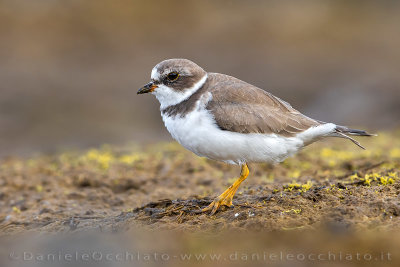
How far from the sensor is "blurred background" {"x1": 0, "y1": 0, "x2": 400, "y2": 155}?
17.0m

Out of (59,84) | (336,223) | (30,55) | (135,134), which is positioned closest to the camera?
(336,223)

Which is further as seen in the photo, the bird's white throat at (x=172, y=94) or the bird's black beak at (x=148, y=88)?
the bird's black beak at (x=148, y=88)

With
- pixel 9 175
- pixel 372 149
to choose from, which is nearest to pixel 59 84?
pixel 9 175

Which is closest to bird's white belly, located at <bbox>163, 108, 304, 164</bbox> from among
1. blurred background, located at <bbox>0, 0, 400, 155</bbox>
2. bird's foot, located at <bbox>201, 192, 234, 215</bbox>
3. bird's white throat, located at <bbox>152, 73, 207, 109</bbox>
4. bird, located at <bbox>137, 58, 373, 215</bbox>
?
bird, located at <bbox>137, 58, 373, 215</bbox>

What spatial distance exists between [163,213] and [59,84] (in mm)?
13387

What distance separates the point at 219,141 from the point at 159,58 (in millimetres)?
14825

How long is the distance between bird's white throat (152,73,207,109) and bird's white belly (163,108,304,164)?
24cm

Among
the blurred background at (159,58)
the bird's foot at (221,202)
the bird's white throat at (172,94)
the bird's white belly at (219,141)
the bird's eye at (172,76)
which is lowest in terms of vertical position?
the bird's foot at (221,202)

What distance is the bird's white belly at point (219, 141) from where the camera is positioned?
629 cm

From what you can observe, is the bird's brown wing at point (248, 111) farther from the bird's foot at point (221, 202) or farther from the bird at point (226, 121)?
the bird's foot at point (221, 202)

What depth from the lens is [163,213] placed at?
6562 millimetres

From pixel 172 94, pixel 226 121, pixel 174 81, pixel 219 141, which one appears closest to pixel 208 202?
pixel 219 141

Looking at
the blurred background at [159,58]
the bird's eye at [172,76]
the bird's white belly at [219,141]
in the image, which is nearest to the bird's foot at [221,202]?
the bird's white belly at [219,141]

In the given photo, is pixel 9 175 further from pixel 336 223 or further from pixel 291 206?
pixel 336 223
